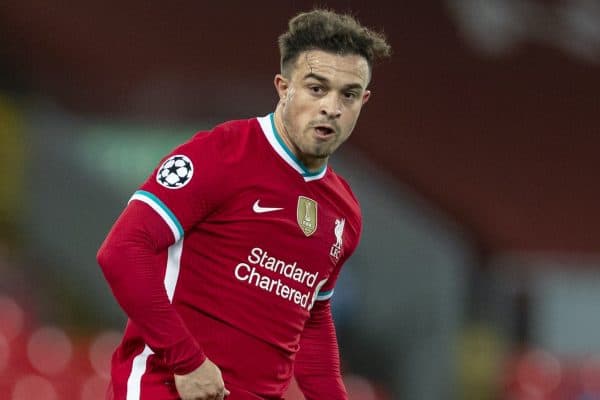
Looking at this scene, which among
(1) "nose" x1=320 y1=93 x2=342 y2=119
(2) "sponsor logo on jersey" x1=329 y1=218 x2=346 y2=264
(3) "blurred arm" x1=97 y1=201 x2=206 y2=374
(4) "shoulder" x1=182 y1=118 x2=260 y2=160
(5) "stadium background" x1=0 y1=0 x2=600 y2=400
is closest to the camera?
(3) "blurred arm" x1=97 y1=201 x2=206 y2=374

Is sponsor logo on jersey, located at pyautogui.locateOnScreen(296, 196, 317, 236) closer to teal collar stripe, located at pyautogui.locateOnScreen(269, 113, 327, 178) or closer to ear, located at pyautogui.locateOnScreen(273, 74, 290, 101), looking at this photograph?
teal collar stripe, located at pyautogui.locateOnScreen(269, 113, 327, 178)

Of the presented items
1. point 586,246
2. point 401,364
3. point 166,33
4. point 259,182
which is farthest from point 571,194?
point 259,182

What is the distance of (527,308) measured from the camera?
8320mm

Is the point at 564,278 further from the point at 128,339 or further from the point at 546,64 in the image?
the point at 128,339

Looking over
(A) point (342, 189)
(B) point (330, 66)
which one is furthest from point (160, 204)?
(A) point (342, 189)

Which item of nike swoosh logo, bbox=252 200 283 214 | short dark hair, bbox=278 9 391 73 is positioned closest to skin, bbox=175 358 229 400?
nike swoosh logo, bbox=252 200 283 214

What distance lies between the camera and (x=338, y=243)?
10.5ft

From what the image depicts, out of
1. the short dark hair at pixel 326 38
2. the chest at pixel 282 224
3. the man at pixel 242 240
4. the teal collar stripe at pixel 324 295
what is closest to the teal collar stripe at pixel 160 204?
the man at pixel 242 240

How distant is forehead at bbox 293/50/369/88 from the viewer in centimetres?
299

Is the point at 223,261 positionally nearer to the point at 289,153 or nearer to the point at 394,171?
the point at 289,153

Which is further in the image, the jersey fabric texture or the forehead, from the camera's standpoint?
the forehead

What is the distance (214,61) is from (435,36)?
156cm

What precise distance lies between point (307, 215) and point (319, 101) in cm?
30

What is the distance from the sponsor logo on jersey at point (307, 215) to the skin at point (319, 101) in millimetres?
113
